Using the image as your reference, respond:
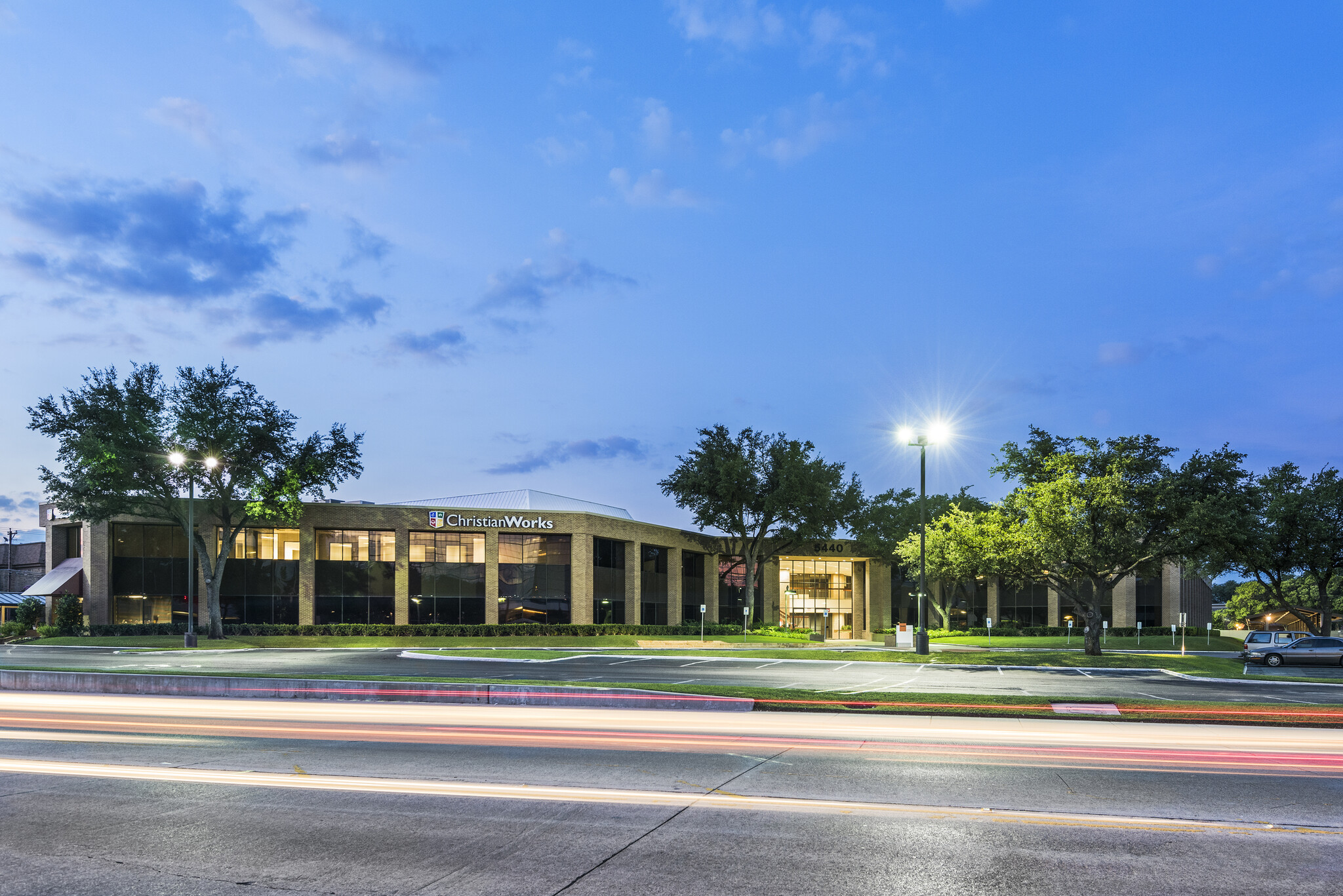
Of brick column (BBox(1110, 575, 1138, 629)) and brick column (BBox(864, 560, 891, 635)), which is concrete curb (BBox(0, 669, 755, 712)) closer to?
brick column (BBox(864, 560, 891, 635))

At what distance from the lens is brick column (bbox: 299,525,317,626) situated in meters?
54.6

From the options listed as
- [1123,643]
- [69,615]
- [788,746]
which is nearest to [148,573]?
[69,615]

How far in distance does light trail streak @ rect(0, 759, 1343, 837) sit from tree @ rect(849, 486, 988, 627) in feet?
181

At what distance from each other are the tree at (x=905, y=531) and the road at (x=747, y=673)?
30493mm

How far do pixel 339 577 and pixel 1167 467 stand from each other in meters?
46.0

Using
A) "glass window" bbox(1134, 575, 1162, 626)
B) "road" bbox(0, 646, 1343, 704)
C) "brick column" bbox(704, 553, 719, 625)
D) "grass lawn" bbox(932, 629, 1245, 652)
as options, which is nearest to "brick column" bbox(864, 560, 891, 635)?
"grass lawn" bbox(932, 629, 1245, 652)

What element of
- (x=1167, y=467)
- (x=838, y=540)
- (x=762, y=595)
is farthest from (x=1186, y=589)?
(x=1167, y=467)

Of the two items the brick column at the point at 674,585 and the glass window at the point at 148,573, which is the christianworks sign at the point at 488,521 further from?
the glass window at the point at 148,573

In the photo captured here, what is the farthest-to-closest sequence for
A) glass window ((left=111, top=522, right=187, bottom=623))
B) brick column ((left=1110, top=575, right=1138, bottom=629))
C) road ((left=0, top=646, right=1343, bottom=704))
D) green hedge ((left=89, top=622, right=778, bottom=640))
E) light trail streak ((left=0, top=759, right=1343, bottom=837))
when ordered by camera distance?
1. brick column ((left=1110, top=575, right=1138, bottom=629))
2. glass window ((left=111, top=522, right=187, bottom=623))
3. green hedge ((left=89, top=622, right=778, bottom=640))
4. road ((left=0, top=646, right=1343, bottom=704))
5. light trail streak ((left=0, top=759, right=1343, bottom=837))

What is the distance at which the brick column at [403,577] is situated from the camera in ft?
183

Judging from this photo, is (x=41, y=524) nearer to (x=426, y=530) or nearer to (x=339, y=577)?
(x=339, y=577)

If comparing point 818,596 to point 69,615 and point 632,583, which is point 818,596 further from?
point 69,615

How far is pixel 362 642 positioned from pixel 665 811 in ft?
150

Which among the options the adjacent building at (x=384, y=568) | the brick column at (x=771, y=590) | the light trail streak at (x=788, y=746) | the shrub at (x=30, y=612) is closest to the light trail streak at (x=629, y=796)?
the light trail streak at (x=788, y=746)
